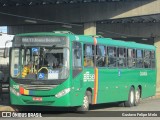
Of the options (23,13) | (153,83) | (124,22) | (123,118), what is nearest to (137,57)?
(153,83)

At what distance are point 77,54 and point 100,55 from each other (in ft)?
7.51

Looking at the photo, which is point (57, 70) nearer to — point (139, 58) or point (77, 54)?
point (77, 54)

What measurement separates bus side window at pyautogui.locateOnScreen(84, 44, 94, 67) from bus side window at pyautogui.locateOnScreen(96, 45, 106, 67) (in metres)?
0.49

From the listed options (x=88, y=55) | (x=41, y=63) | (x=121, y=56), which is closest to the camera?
(x=41, y=63)

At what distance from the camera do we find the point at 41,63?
61.6 ft

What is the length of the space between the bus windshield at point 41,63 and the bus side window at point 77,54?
48 cm

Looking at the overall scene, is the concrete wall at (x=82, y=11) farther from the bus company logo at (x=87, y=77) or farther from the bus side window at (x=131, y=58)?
the bus company logo at (x=87, y=77)

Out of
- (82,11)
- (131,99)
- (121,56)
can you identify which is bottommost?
(131,99)

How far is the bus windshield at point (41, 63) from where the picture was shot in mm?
18606

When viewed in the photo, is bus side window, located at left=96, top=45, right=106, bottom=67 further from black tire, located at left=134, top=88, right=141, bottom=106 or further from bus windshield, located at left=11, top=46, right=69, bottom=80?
black tire, located at left=134, top=88, right=141, bottom=106

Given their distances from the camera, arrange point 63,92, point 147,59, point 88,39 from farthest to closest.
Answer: point 147,59, point 88,39, point 63,92

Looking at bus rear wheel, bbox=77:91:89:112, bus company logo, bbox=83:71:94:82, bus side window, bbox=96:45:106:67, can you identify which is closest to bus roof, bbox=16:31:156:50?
bus side window, bbox=96:45:106:67

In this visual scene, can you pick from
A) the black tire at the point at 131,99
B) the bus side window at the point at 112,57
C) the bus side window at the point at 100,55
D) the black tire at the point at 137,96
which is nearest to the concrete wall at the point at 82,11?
the black tire at the point at 137,96

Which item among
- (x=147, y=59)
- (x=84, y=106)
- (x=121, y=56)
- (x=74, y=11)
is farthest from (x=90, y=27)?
(x=84, y=106)
